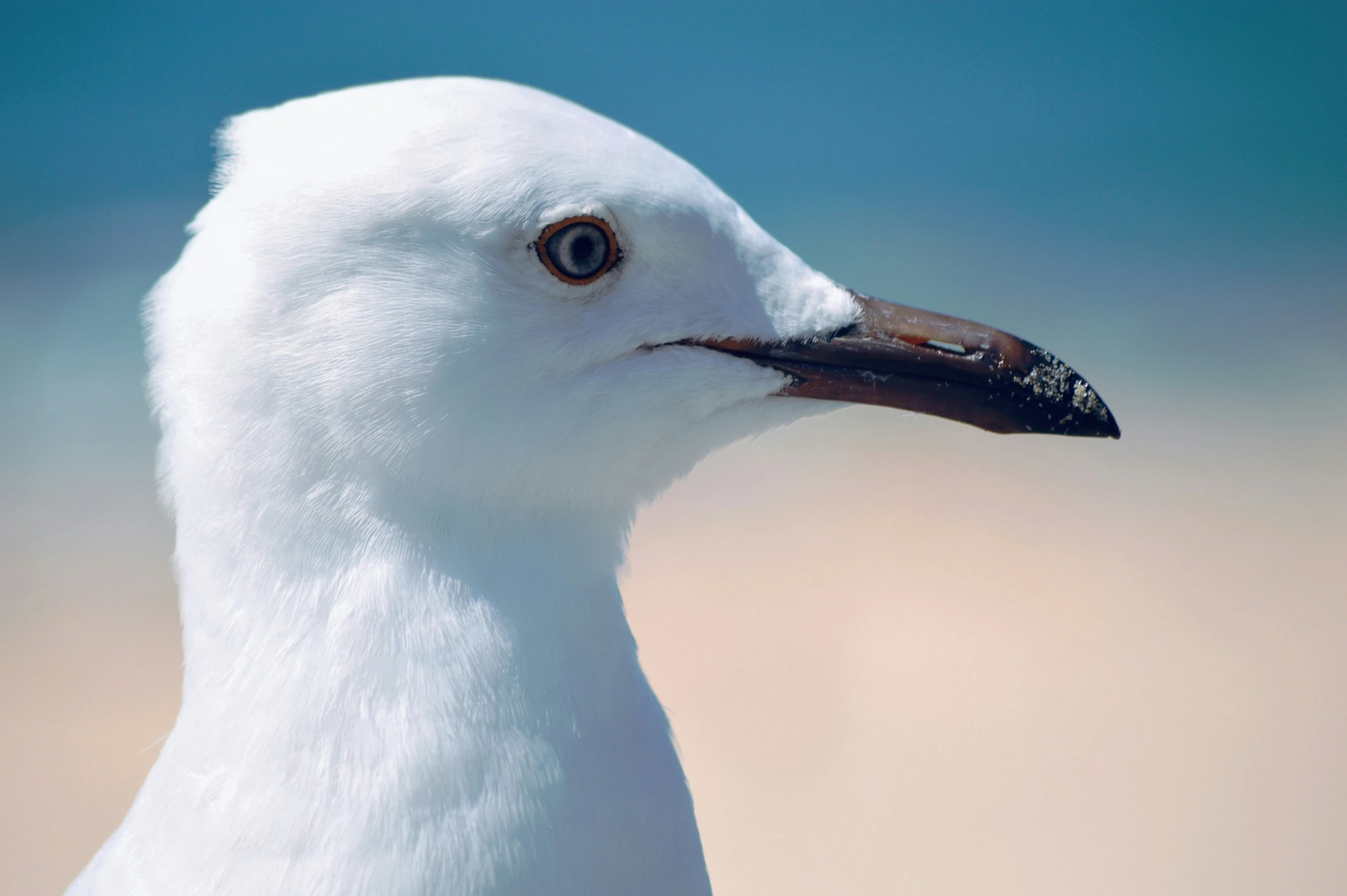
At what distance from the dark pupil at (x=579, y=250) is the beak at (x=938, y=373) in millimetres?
251

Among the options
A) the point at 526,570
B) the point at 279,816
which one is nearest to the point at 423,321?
the point at 526,570

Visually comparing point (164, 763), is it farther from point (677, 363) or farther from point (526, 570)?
point (677, 363)

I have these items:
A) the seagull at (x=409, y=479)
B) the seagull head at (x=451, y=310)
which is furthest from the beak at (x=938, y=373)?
the seagull at (x=409, y=479)

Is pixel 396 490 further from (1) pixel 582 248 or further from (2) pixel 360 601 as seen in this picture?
(1) pixel 582 248

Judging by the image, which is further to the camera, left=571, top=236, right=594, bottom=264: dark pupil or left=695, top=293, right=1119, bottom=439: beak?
left=695, top=293, right=1119, bottom=439: beak

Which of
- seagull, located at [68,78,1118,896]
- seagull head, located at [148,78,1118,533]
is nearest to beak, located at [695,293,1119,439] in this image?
seagull head, located at [148,78,1118,533]

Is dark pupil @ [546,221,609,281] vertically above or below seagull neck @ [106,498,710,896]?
above

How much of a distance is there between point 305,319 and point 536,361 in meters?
0.25

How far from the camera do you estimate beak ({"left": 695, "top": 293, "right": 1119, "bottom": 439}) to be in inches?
54.6

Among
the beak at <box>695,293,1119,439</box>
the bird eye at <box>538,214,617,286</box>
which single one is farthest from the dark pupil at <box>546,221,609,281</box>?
the beak at <box>695,293,1119,439</box>

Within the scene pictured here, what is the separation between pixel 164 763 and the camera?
1.25 m

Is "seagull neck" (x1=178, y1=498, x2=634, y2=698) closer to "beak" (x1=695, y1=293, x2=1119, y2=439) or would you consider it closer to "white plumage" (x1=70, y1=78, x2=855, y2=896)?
"white plumage" (x1=70, y1=78, x2=855, y2=896)

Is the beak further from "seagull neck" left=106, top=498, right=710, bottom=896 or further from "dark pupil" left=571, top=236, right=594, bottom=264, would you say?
"seagull neck" left=106, top=498, right=710, bottom=896

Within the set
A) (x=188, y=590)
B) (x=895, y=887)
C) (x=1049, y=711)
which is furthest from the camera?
(x=1049, y=711)
